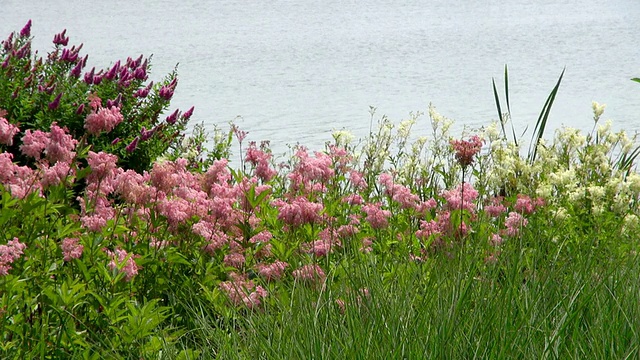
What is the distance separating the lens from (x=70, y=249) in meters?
3.50

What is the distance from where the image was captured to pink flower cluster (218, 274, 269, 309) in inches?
139

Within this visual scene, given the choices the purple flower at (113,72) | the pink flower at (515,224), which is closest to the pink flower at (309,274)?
the pink flower at (515,224)

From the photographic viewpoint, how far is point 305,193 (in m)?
4.59

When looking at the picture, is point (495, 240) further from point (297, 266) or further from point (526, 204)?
point (297, 266)

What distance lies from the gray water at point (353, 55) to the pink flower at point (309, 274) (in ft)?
21.6

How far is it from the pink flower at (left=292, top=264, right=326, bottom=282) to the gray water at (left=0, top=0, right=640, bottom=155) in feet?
21.6

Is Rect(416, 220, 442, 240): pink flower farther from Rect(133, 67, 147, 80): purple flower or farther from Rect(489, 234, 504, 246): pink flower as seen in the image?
Rect(133, 67, 147, 80): purple flower

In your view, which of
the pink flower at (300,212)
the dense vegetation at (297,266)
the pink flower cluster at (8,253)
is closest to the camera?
the dense vegetation at (297,266)

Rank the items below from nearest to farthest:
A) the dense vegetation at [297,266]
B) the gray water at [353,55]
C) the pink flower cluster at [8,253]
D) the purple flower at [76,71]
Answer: the dense vegetation at [297,266] < the pink flower cluster at [8,253] < the purple flower at [76,71] < the gray water at [353,55]

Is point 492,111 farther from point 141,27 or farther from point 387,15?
point 387,15

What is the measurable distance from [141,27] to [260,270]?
2375 centimetres

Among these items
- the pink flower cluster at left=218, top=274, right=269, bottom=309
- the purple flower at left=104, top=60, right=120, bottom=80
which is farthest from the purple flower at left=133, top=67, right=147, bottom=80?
the pink flower cluster at left=218, top=274, right=269, bottom=309

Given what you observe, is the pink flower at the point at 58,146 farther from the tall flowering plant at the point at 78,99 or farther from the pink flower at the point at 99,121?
the tall flowering plant at the point at 78,99

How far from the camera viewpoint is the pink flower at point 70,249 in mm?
3461
